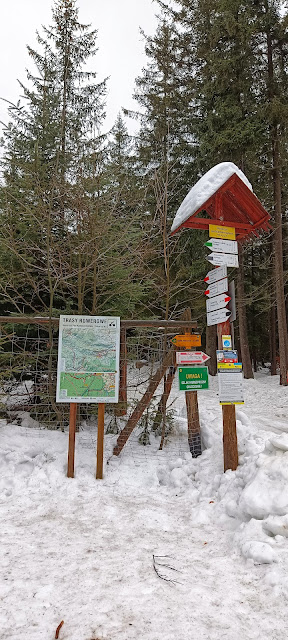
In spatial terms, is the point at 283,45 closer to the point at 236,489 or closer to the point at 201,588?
the point at 236,489

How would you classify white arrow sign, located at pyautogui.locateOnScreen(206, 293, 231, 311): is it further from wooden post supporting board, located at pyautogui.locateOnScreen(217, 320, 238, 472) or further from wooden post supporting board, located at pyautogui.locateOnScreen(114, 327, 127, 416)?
wooden post supporting board, located at pyautogui.locateOnScreen(114, 327, 127, 416)

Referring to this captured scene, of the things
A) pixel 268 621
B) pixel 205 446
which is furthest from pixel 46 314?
pixel 268 621

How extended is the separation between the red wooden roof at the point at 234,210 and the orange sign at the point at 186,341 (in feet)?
4.61

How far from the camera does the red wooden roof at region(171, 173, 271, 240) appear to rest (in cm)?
459

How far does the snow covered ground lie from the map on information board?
90cm

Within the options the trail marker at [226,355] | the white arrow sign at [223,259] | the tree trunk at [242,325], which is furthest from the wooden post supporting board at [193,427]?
→ the tree trunk at [242,325]

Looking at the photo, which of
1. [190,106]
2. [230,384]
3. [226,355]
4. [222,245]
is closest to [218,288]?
[222,245]

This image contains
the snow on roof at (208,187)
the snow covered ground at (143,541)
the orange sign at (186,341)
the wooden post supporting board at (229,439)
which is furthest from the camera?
the orange sign at (186,341)

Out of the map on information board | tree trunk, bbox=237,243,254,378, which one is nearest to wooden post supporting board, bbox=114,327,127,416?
the map on information board

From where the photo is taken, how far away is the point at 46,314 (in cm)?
569

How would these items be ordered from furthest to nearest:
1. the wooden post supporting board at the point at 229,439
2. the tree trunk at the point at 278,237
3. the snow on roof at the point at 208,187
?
1. the tree trunk at the point at 278,237
2. the snow on roof at the point at 208,187
3. the wooden post supporting board at the point at 229,439

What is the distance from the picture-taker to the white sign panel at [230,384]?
14.2 ft

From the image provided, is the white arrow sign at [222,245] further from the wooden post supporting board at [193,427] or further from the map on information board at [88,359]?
the wooden post supporting board at [193,427]

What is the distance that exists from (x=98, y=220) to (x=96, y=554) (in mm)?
3885
